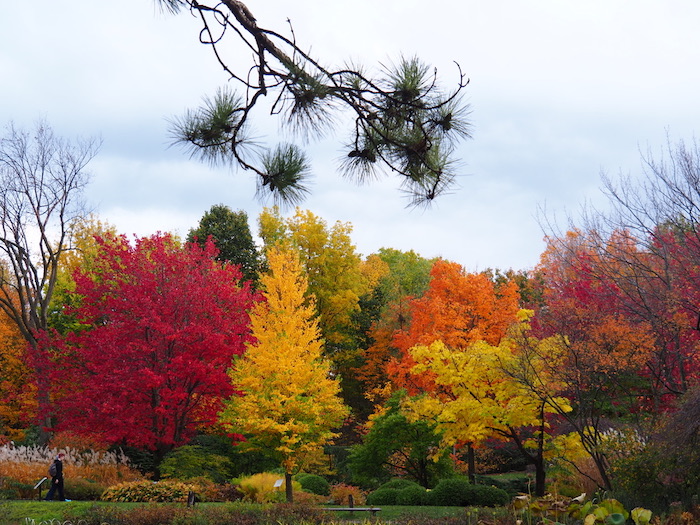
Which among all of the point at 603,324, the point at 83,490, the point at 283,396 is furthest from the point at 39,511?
the point at 603,324

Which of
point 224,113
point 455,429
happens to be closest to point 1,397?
point 455,429

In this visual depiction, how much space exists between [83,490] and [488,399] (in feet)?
33.3

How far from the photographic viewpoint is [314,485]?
62.5ft

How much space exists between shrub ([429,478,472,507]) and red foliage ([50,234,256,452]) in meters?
6.65

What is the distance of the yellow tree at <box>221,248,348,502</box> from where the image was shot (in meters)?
15.8

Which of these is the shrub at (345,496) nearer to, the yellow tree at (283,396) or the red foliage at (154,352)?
the yellow tree at (283,396)

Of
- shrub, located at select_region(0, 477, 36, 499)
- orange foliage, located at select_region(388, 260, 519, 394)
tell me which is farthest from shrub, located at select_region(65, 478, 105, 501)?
orange foliage, located at select_region(388, 260, 519, 394)

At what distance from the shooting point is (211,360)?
1892 centimetres

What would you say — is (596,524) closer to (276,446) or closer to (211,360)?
(276,446)

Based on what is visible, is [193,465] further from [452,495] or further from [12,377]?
[12,377]

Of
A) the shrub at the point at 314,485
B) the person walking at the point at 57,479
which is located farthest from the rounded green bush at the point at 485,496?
the person walking at the point at 57,479

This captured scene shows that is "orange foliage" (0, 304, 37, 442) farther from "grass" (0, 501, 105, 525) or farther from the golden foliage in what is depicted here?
"grass" (0, 501, 105, 525)

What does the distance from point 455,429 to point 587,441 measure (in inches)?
138

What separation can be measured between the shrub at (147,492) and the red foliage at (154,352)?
250cm
